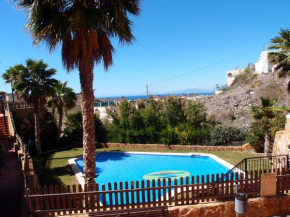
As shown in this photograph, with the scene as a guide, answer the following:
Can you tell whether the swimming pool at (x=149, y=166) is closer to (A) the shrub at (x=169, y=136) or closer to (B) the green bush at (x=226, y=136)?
(A) the shrub at (x=169, y=136)

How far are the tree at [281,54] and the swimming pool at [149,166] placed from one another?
6132 mm

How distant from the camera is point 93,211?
5.70 metres

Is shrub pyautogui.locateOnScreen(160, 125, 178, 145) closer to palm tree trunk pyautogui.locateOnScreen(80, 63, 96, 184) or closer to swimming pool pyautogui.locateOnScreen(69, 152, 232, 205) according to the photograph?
swimming pool pyautogui.locateOnScreen(69, 152, 232, 205)

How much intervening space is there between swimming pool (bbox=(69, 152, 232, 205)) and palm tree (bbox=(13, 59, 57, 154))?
17.4 feet

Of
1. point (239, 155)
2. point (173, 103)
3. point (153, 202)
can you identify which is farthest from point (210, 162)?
point (153, 202)

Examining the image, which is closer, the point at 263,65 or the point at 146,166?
the point at 146,166

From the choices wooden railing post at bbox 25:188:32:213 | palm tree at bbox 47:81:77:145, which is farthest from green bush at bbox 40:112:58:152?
wooden railing post at bbox 25:188:32:213

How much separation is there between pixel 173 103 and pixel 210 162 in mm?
6872

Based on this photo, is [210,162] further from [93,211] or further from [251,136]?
[93,211]

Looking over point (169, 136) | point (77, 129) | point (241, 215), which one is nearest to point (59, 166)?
point (77, 129)

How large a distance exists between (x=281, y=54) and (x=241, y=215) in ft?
29.4

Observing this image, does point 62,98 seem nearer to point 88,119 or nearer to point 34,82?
point 34,82

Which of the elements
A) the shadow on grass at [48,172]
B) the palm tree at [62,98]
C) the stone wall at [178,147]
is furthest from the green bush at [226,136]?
the palm tree at [62,98]

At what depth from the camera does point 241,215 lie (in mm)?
6133
